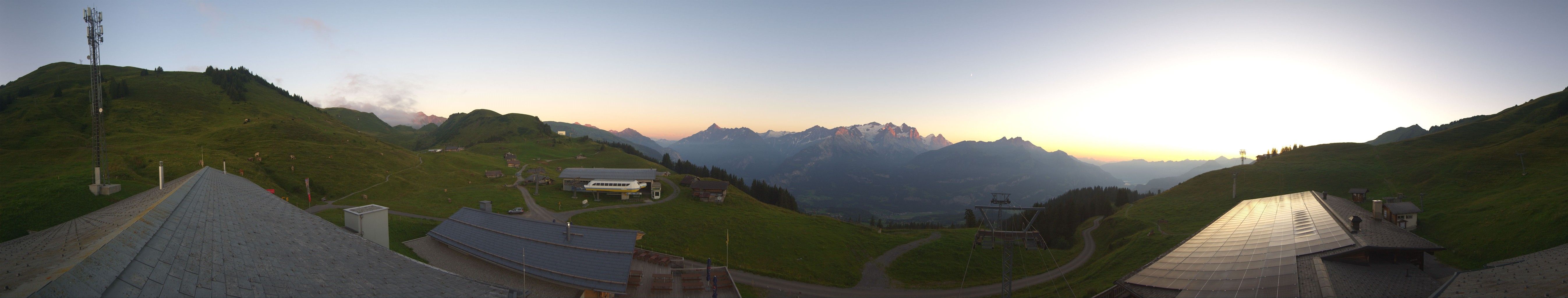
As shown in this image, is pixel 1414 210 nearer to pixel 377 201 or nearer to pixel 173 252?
pixel 173 252

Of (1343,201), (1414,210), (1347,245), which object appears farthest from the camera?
(1343,201)

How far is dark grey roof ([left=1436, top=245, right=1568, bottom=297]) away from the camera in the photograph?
14.5 m

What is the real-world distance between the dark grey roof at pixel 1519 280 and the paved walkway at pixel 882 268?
33.7 meters

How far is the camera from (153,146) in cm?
6031

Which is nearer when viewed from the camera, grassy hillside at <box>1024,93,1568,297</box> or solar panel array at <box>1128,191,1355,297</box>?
solar panel array at <box>1128,191,1355,297</box>

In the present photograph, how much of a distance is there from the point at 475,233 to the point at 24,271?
2346cm


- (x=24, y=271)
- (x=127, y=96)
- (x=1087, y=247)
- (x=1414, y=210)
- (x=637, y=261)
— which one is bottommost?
(x=1087, y=247)

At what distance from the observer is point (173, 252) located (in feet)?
31.7

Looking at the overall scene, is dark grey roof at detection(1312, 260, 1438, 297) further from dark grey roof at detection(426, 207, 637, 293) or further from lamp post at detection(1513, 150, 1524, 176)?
lamp post at detection(1513, 150, 1524, 176)

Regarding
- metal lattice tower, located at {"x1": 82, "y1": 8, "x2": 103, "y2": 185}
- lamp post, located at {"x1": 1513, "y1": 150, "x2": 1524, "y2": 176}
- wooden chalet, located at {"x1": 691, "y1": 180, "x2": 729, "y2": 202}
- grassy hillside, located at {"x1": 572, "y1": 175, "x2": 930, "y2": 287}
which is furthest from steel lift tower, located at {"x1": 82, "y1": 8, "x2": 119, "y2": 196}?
lamp post, located at {"x1": 1513, "y1": 150, "x2": 1524, "y2": 176}

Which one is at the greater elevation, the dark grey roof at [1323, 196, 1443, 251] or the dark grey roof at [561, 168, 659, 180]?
the dark grey roof at [561, 168, 659, 180]

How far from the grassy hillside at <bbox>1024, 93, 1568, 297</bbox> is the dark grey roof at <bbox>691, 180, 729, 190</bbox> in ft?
169

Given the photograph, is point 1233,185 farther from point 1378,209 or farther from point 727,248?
point 727,248

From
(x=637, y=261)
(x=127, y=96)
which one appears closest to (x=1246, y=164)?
(x=637, y=261)
